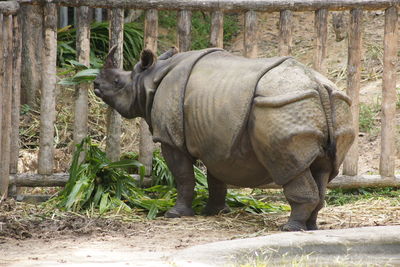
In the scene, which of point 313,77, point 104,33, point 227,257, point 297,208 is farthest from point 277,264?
point 104,33

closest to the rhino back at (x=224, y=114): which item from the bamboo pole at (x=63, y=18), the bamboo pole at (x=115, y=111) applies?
the bamboo pole at (x=115, y=111)

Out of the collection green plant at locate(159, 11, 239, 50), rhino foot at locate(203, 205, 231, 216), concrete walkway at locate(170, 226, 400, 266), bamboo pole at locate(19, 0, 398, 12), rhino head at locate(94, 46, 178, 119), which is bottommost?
rhino foot at locate(203, 205, 231, 216)

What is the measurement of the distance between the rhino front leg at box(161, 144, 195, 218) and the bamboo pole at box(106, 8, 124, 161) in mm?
1042

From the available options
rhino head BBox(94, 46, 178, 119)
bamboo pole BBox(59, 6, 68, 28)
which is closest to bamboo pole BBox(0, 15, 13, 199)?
rhino head BBox(94, 46, 178, 119)

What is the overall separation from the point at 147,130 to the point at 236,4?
1424 millimetres

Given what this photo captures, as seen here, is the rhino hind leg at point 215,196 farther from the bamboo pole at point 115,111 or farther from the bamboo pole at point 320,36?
the bamboo pole at point 320,36

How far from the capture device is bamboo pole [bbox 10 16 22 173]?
7.20 m


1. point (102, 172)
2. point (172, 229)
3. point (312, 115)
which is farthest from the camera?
point (102, 172)

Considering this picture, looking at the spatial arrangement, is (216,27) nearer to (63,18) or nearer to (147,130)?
(147,130)

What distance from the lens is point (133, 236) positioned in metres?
5.75

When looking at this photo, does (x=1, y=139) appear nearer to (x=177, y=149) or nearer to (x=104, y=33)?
(x=177, y=149)

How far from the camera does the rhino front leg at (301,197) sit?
568cm

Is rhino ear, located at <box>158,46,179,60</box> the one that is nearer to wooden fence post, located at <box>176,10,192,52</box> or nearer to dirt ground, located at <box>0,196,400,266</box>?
wooden fence post, located at <box>176,10,192,52</box>

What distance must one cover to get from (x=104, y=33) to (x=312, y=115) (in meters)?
6.05
